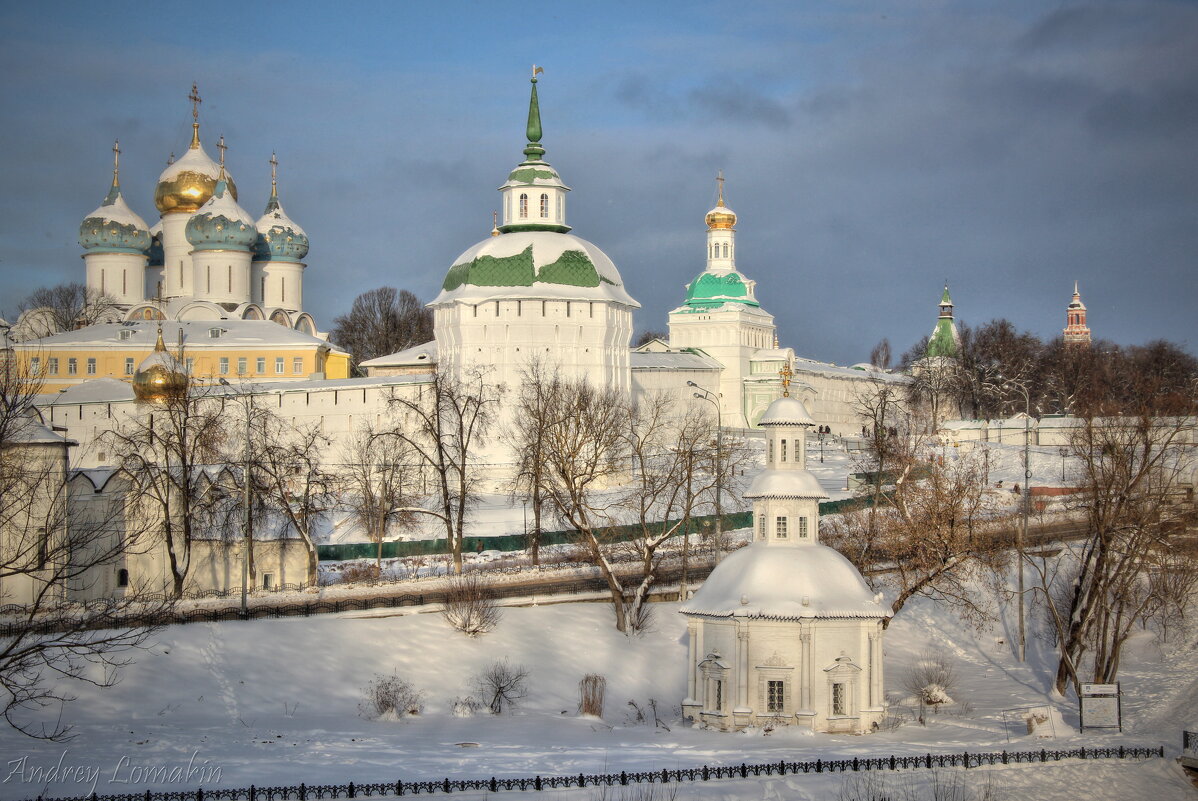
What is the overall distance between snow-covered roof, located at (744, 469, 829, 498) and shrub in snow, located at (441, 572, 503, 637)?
20.7 ft

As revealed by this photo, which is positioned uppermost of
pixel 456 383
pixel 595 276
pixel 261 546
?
pixel 595 276

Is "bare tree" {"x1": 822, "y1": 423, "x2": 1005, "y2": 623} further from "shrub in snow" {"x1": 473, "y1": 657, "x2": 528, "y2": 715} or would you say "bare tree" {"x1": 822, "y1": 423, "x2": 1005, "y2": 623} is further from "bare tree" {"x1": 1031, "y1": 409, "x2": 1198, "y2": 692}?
"shrub in snow" {"x1": 473, "y1": 657, "x2": 528, "y2": 715}

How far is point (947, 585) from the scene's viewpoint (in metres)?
32.6

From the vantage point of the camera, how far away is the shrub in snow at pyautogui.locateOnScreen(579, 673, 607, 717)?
24.5 meters

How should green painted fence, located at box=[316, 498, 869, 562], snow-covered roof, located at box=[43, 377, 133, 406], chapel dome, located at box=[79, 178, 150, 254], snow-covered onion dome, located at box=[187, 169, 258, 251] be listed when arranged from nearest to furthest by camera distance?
green painted fence, located at box=[316, 498, 869, 562]
snow-covered roof, located at box=[43, 377, 133, 406]
snow-covered onion dome, located at box=[187, 169, 258, 251]
chapel dome, located at box=[79, 178, 150, 254]

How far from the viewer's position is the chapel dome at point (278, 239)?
218 ft

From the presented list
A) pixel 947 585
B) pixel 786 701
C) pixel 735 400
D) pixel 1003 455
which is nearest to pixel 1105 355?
pixel 735 400

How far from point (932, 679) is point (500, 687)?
7.72 m

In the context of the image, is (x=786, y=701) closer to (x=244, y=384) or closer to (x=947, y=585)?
(x=947, y=585)

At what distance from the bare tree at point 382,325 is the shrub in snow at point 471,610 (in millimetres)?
51669

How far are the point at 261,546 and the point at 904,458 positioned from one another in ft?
53.3

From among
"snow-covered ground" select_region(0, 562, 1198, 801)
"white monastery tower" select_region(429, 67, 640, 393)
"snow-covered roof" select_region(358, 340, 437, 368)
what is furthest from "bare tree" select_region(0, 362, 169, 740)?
"snow-covered roof" select_region(358, 340, 437, 368)

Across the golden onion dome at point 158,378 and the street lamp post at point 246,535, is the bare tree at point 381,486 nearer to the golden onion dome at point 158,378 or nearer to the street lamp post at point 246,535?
the street lamp post at point 246,535

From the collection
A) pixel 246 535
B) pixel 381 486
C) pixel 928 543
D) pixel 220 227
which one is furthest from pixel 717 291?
pixel 246 535
